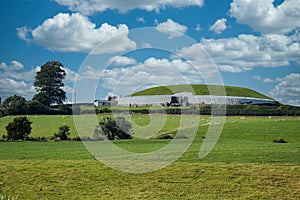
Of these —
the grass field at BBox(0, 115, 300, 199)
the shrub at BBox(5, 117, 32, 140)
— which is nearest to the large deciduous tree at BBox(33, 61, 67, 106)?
the shrub at BBox(5, 117, 32, 140)

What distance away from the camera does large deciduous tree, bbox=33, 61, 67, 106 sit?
80.5 meters

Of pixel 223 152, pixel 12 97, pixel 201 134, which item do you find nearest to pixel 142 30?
pixel 223 152

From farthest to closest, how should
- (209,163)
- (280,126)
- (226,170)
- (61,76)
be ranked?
(61,76) → (280,126) → (209,163) → (226,170)

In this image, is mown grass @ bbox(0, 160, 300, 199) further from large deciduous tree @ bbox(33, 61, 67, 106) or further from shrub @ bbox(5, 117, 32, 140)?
large deciduous tree @ bbox(33, 61, 67, 106)

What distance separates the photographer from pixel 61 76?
82.7 m

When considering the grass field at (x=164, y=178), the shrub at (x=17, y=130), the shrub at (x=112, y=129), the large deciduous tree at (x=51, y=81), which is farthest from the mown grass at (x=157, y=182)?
the large deciduous tree at (x=51, y=81)

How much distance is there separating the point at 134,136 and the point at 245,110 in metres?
31.2

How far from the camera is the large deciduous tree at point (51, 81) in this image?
3169 inches

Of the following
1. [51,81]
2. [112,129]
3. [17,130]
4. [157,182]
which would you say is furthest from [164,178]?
[51,81]

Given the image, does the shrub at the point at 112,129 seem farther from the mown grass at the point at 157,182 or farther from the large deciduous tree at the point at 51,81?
the large deciduous tree at the point at 51,81

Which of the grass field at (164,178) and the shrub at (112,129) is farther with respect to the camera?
the shrub at (112,129)

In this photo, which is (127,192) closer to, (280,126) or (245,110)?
(280,126)

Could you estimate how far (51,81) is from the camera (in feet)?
267

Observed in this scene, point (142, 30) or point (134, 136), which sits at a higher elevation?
point (142, 30)
